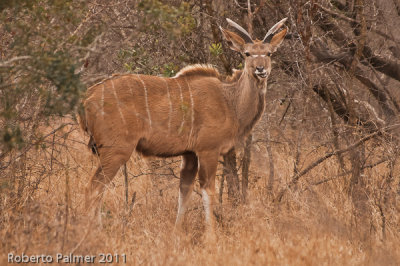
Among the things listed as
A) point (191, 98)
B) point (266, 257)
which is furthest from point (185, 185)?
point (266, 257)

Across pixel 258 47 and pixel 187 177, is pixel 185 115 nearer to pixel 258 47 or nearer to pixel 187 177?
pixel 187 177

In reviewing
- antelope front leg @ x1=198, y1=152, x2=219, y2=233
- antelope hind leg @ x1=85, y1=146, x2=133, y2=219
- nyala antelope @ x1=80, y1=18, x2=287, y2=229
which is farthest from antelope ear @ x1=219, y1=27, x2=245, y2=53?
antelope hind leg @ x1=85, y1=146, x2=133, y2=219

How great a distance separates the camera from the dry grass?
11.2 ft

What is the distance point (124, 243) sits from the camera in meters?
3.96

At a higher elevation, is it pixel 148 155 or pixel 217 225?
pixel 148 155

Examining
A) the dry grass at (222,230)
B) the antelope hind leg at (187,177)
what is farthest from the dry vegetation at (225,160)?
the antelope hind leg at (187,177)

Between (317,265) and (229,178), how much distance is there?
2028 millimetres

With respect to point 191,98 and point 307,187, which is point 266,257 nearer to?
point 307,187

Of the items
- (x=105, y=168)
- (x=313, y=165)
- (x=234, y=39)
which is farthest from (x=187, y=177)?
(x=234, y=39)

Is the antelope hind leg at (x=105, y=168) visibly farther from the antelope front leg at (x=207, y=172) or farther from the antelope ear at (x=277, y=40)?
the antelope ear at (x=277, y=40)

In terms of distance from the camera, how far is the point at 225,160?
227 inches

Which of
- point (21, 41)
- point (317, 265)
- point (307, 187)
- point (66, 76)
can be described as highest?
point (21, 41)

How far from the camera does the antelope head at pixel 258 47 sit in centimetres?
526

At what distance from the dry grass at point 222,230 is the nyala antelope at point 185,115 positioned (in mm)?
262
